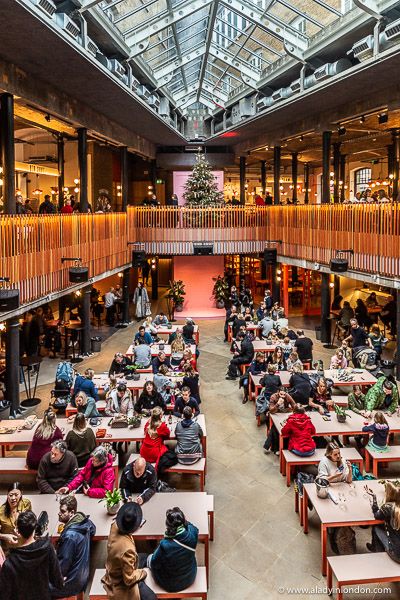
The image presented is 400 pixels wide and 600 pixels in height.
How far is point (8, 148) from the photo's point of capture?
36.6 feet

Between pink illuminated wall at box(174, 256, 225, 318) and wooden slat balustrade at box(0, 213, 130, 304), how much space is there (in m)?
6.32

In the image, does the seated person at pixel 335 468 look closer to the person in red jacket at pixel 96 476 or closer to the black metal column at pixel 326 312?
the person in red jacket at pixel 96 476

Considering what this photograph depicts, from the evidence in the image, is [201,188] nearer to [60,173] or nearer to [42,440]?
[60,173]

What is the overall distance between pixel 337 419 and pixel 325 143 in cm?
1206

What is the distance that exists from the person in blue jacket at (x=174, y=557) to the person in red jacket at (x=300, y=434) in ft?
10.9

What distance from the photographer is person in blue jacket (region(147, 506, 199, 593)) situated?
Answer: 5.20m

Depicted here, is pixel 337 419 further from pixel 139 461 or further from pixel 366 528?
pixel 139 461

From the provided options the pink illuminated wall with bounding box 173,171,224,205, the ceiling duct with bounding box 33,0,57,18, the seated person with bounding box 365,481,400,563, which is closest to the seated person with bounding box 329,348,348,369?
the seated person with bounding box 365,481,400,563

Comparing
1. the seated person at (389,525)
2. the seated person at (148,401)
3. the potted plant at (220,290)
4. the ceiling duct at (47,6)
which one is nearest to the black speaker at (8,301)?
the seated person at (148,401)

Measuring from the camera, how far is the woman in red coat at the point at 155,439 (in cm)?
796

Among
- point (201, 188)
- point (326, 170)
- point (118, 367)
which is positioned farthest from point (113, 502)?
point (201, 188)

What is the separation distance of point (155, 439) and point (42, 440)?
1702 millimetres

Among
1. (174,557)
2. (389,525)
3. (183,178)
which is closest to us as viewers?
(174,557)

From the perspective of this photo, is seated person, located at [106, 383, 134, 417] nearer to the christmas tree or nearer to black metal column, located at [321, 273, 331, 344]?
black metal column, located at [321, 273, 331, 344]
